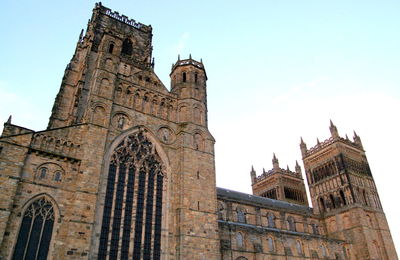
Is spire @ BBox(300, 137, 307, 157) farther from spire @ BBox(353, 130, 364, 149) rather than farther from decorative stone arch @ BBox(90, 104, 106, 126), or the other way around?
decorative stone arch @ BBox(90, 104, 106, 126)

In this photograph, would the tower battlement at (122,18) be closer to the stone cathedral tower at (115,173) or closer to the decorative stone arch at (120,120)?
the stone cathedral tower at (115,173)

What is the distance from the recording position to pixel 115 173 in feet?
75.6

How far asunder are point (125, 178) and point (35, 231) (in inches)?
266

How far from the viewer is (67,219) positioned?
1956 centimetres

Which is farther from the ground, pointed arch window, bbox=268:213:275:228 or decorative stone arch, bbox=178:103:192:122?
decorative stone arch, bbox=178:103:192:122

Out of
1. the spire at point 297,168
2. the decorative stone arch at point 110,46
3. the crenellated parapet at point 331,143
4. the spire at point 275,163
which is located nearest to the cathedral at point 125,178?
the decorative stone arch at point 110,46

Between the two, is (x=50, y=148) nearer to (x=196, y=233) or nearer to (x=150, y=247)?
(x=150, y=247)

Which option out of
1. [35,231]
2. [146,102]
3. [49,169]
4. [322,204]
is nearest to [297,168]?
[322,204]

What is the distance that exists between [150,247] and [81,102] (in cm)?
1544

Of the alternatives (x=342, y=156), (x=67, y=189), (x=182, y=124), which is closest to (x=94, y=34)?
(x=182, y=124)

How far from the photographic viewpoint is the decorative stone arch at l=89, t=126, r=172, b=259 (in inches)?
789

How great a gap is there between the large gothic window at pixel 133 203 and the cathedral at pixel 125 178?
0.07 m

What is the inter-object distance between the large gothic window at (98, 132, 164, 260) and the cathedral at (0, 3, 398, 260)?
7cm

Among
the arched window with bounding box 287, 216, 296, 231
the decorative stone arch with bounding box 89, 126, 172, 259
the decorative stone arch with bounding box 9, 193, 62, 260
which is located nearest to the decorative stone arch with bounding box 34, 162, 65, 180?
the decorative stone arch with bounding box 9, 193, 62, 260
